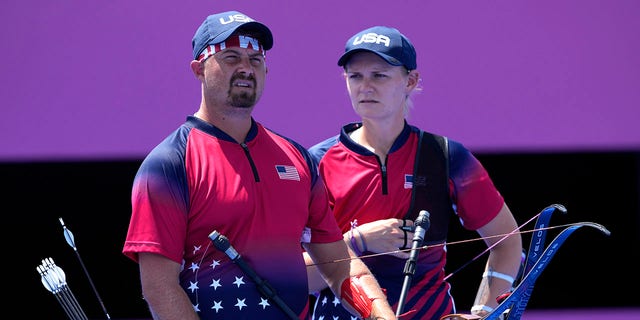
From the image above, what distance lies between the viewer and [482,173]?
292 centimetres

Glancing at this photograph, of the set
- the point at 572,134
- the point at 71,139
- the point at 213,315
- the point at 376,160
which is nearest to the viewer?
the point at 213,315

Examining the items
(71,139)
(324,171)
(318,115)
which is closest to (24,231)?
(71,139)

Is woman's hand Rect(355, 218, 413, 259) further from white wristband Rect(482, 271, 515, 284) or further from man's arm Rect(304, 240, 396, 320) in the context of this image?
white wristband Rect(482, 271, 515, 284)

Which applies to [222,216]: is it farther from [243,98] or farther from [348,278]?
[348,278]

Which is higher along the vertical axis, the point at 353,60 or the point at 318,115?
the point at 353,60

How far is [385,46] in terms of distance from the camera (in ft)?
9.36

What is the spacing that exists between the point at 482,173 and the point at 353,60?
1.61 feet

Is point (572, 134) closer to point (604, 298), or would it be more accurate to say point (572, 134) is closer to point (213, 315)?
point (604, 298)

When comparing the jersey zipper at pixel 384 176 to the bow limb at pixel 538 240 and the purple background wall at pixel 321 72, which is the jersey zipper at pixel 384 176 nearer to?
the bow limb at pixel 538 240

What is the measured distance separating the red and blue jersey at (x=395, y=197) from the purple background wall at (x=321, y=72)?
3.53 ft

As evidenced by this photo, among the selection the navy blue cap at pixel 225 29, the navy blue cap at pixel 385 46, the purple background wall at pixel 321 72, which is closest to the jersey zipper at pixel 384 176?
the navy blue cap at pixel 385 46

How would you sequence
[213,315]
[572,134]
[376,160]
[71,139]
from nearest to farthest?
[213,315] < [376,160] < [71,139] < [572,134]

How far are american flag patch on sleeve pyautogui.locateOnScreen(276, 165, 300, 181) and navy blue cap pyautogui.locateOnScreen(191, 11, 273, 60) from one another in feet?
0.98

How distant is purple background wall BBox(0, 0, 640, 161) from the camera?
3.85m
